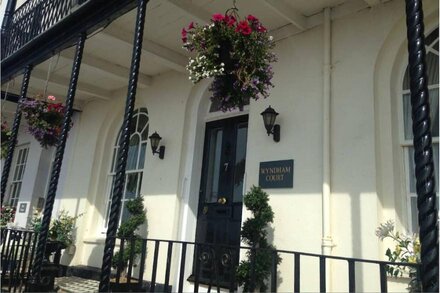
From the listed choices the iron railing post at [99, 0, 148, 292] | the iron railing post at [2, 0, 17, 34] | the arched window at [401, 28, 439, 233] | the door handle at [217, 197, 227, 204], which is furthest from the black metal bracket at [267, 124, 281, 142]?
the iron railing post at [2, 0, 17, 34]

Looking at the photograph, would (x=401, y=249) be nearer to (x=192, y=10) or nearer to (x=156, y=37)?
(x=192, y=10)

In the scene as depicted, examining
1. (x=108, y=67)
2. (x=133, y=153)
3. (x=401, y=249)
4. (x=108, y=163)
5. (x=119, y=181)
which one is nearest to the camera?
(x=119, y=181)

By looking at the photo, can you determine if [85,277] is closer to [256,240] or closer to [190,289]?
[190,289]

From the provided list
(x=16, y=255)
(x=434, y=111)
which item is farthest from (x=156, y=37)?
(x=434, y=111)

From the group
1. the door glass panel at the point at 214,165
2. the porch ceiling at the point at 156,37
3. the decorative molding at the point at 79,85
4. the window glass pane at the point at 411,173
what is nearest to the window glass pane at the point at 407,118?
the window glass pane at the point at 411,173

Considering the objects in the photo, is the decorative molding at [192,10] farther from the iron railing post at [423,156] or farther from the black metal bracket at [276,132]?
the iron railing post at [423,156]

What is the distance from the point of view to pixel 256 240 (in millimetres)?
4090

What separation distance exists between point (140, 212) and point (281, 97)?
2.80 meters

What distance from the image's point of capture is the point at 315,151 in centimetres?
414

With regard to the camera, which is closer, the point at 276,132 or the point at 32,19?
the point at 276,132

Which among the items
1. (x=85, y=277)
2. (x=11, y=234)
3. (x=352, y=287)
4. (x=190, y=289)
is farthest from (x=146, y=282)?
(x=352, y=287)

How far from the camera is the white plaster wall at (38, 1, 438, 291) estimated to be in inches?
146

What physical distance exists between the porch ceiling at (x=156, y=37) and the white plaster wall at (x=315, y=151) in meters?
0.23

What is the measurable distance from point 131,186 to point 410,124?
4.52 m
